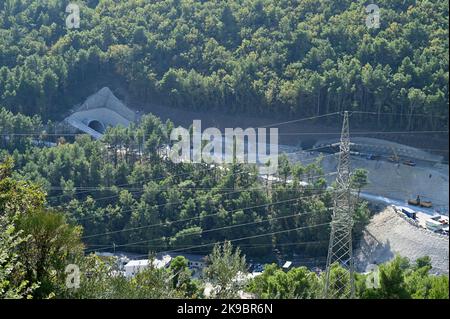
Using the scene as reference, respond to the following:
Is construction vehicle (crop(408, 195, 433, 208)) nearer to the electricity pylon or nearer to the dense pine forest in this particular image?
the dense pine forest

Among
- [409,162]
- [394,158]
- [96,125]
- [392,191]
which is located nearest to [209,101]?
[96,125]

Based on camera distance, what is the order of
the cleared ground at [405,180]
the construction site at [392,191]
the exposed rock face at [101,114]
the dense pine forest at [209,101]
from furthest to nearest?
the exposed rock face at [101,114]
the cleared ground at [405,180]
the dense pine forest at [209,101]
the construction site at [392,191]

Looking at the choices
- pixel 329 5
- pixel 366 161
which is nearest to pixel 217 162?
pixel 366 161

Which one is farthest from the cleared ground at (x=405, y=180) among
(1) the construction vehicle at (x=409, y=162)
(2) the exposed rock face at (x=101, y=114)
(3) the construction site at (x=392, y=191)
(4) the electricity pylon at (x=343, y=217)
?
(4) the electricity pylon at (x=343, y=217)

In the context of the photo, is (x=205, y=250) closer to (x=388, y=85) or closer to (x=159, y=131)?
(x=159, y=131)

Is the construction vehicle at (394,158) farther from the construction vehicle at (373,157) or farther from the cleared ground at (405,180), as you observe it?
the construction vehicle at (373,157)

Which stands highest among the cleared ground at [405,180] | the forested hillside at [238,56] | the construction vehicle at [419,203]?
the forested hillside at [238,56]
